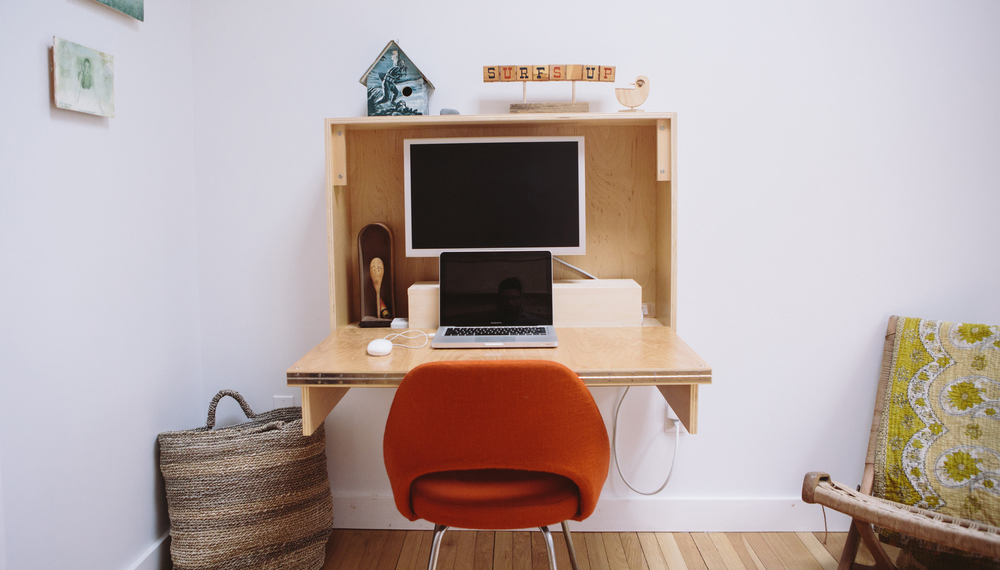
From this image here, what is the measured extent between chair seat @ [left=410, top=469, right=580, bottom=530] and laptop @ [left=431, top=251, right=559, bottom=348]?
1.78 ft

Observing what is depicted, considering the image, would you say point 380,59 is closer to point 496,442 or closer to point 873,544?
point 496,442

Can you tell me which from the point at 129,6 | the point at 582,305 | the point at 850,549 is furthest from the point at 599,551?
the point at 129,6

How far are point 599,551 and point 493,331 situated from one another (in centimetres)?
91

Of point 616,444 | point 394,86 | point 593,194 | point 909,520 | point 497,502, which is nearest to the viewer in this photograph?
point 497,502

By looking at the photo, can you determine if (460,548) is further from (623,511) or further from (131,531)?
(131,531)

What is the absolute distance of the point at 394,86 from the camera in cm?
173

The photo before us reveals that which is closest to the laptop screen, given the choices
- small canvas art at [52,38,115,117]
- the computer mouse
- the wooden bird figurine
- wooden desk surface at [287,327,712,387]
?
wooden desk surface at [287,327,712,387]

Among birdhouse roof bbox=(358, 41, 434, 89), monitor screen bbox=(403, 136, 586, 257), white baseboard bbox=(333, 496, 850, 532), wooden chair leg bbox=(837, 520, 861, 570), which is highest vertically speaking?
birdhouse roof bbox=(358, 41, 434, 89)

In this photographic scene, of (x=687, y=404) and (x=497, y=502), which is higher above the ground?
(x=687, y=404)

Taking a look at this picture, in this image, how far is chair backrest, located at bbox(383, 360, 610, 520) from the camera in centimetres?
103

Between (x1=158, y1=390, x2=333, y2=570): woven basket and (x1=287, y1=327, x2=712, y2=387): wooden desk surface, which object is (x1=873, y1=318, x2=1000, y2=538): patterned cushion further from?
(x1=158, y1=390, x2=333, y2=570): woven basket

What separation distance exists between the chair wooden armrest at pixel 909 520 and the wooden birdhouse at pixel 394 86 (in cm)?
160

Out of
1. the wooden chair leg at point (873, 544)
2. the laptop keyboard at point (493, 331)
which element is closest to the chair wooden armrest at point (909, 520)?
the wooden chair leg at point (873, 544)

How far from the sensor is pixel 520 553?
186 cm
